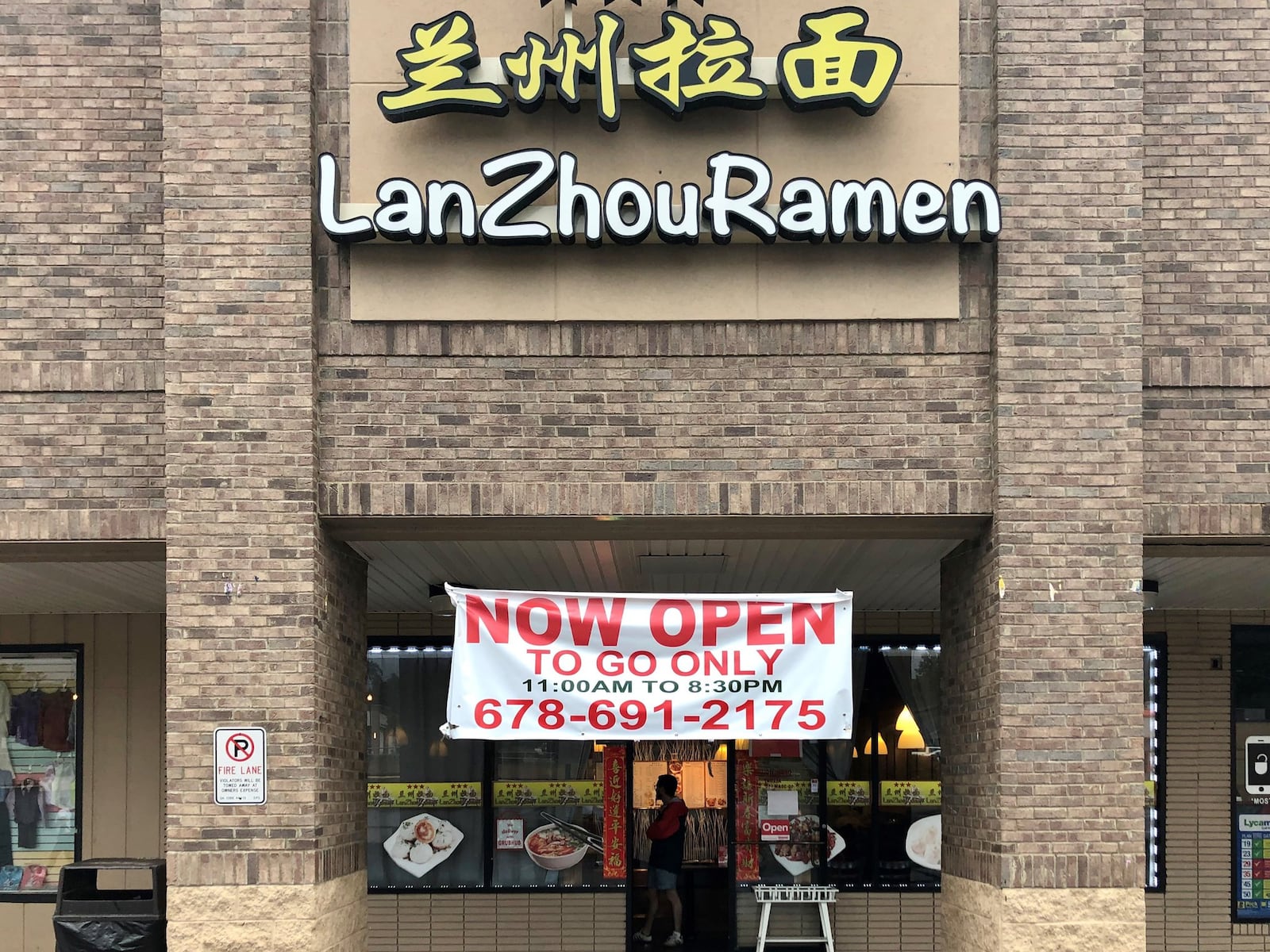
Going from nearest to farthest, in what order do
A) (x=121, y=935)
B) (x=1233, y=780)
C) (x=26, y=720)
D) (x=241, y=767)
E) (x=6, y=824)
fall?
(x=241, y=767) < (x=121, y=935) < (x=1233, y=780) < (x=6, y=824) < (x=26, y=720)

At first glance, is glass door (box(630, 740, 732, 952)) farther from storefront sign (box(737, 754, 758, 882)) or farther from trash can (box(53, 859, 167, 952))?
trash can (box(53, 859, 167, 952))

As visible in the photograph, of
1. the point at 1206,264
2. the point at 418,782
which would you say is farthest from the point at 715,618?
the point at 418,782

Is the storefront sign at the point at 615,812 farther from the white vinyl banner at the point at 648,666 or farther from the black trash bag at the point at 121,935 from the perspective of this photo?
the black trash bag at the point at 121,935

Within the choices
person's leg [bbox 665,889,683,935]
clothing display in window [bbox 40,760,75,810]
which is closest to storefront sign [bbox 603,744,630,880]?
person's leg [bbox 665,889,683,935]

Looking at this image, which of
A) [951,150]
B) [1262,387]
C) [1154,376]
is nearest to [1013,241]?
[951,150]

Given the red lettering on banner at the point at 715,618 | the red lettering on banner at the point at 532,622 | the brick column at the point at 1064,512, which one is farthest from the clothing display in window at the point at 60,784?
the brick column at the point at 1064,512

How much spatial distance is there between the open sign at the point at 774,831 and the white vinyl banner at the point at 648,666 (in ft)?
14.5

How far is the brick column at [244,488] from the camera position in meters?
7.99

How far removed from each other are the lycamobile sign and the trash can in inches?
183

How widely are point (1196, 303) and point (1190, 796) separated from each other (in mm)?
5497

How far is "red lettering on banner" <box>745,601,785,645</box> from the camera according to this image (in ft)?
28.0

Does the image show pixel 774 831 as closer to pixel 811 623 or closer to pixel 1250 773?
pixel 1250 773

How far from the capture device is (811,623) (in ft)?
28.1

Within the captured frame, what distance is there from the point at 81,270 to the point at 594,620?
14.3ft
